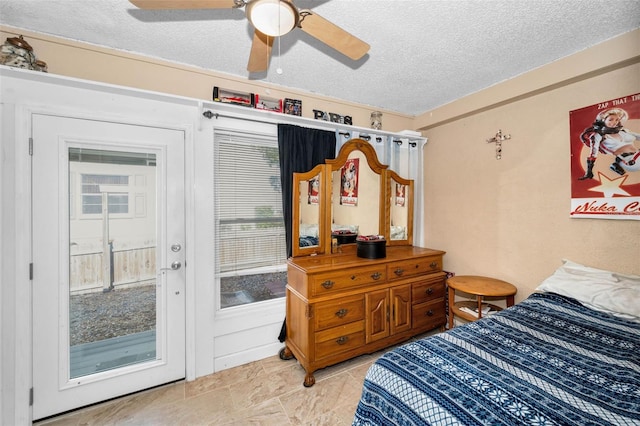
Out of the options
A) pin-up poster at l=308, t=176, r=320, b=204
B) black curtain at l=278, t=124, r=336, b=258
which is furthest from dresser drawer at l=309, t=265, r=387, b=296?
pin-up poster at l=308, t=176, r=320, b=204

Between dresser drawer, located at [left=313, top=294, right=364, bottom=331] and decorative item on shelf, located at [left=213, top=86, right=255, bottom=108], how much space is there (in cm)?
184

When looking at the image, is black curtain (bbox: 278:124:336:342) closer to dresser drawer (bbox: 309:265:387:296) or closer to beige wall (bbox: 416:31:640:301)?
dresser drawer (bbox: 309:265:387:296)

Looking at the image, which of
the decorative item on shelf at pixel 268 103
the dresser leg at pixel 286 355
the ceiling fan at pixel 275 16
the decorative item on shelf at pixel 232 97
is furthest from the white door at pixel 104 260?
the ceiling fan at pixel 275 16

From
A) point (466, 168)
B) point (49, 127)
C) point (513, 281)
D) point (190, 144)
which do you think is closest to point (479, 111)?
point (466, 168)

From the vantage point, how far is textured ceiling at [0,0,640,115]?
1.56 meters

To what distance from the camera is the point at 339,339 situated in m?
2.18

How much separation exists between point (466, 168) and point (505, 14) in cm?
153

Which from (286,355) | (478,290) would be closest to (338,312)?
(286,355)

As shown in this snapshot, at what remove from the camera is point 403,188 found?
10.3 ft

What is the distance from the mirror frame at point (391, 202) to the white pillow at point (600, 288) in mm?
1356

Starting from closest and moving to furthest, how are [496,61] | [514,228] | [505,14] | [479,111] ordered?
1. [505,14]
2. [496,61]
3. [514,228]
4. [479,111]

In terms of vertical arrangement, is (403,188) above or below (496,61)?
below

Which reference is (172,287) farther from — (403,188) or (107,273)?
(403,188)

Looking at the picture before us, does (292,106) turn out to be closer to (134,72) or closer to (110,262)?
(134,72)
